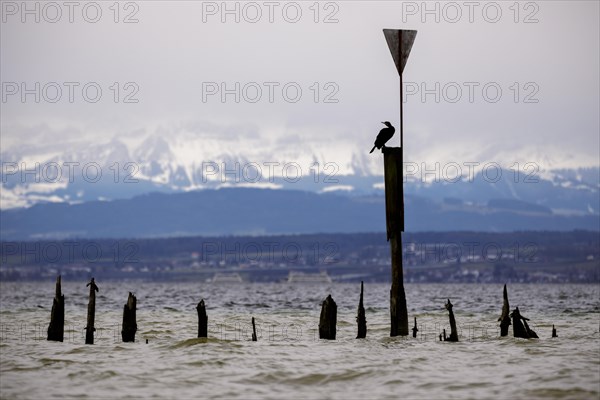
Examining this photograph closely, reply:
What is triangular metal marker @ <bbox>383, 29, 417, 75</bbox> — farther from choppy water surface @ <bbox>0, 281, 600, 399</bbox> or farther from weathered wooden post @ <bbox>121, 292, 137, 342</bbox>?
weathered wooden post @ <bbox>121, 292, 137, 342</bbox>

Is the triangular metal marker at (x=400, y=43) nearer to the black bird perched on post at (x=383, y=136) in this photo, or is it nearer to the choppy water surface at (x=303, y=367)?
the black bird perched on post at (x=383, y=136)

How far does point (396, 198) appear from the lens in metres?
30.6

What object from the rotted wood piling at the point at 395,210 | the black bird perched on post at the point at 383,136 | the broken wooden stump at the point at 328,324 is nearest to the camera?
the rotted wood piling at the point at 395,210

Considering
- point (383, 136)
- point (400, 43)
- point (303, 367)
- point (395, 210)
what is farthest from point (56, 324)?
point (400, 43)

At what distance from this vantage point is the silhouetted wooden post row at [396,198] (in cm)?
3059

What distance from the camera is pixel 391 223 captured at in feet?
100

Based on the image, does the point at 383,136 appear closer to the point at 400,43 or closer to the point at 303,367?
the point at 400,43

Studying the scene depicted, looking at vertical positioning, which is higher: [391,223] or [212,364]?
[391,223]

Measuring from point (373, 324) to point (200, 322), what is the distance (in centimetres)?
1292

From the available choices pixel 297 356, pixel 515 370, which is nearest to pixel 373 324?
pixel 297 356

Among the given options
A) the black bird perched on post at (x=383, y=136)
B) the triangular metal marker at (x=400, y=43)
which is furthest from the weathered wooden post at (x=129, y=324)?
the triangular metal marker at (x=400, y=43)

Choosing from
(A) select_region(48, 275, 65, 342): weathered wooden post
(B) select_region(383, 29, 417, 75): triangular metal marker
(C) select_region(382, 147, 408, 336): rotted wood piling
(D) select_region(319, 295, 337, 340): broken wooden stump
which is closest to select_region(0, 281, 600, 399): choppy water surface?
(A) select_region(48, 275, 65, 342): weathered wooden post

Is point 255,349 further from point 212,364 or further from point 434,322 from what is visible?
point 434,322

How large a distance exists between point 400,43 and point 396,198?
185 inches
